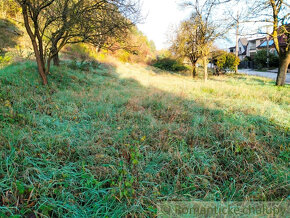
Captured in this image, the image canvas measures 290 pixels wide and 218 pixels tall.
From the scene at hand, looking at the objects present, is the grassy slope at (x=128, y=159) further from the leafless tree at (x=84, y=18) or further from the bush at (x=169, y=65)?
the bush at (x=169, y=65)

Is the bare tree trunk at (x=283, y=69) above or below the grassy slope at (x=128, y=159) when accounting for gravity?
above

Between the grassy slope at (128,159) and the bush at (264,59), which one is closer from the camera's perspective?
the grassy slope at (128,159)

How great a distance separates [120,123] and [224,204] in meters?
2.48

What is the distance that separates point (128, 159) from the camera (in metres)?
2.49

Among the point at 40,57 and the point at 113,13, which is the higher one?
the point at 113,13

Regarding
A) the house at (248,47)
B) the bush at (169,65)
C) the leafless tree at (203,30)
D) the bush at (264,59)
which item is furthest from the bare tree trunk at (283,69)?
the house at (248,47)

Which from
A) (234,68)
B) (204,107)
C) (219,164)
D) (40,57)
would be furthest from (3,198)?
(234,68)

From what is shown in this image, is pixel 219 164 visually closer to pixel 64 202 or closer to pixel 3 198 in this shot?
pixel 64 202

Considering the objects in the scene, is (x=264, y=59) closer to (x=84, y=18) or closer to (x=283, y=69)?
(x=283, y=69)

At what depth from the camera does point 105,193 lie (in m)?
1.83

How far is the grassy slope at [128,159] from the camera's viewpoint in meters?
1.76

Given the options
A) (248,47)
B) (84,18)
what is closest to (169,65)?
(84,18)

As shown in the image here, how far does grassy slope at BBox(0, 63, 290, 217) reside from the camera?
1.76 m

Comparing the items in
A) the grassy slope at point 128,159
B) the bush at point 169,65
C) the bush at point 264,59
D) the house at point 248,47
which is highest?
the house at point 248,47
